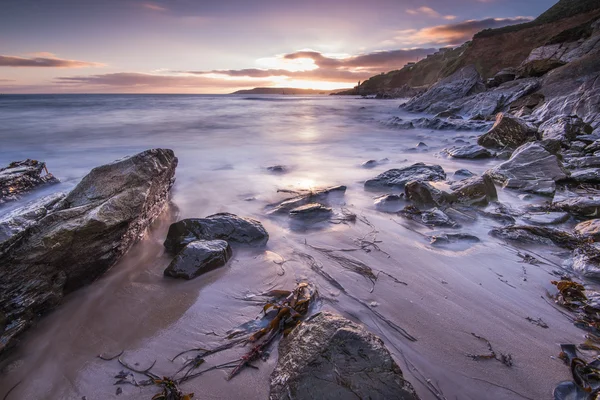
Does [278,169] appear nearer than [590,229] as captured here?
No

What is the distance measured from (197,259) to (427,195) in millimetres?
3193

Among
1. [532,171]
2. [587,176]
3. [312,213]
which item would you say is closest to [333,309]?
[312,213]

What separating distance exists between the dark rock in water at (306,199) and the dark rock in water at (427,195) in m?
1.20

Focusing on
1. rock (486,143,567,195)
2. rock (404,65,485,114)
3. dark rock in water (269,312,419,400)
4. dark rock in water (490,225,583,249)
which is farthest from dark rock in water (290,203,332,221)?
rock (404,65,485,114)

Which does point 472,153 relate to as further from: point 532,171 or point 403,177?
point 403,177

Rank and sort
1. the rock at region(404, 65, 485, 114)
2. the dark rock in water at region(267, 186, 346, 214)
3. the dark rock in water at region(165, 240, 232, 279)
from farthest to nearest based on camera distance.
→ 1. the rock at region(404, 65, 485, 114)
2. the dark rock in water at region(267, 186, 346, 214)
3. the dark rock in water at region(165, 240, 232, 279)

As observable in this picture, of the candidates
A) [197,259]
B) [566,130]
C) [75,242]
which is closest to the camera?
[75,242]

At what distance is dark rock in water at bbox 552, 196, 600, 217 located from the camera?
143 inches

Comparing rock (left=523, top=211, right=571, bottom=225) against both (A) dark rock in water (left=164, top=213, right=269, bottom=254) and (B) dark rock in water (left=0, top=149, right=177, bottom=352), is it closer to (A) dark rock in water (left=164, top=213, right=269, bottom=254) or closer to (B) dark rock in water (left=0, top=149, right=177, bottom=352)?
(A) dark rock in water (left=164, top=213, right=269, bottom=254)

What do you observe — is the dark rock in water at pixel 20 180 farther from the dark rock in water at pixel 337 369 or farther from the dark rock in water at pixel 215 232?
the dark rock in water at pixel 337 369

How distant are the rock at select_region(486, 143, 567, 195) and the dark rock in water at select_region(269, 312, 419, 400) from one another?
4541mm

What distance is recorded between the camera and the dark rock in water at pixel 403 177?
5301 mm

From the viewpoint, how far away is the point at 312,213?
4.12 metres

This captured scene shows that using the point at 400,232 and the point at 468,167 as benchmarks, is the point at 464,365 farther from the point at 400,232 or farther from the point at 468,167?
the point at 468,167
